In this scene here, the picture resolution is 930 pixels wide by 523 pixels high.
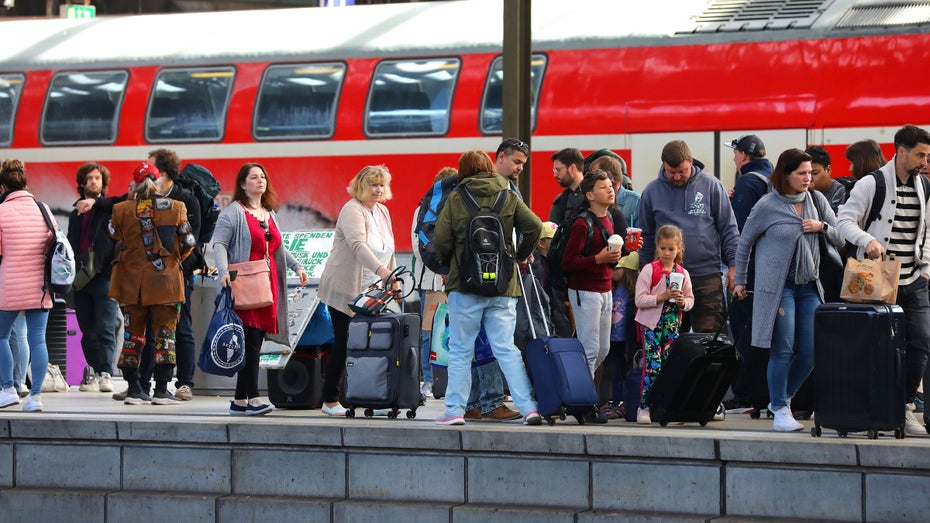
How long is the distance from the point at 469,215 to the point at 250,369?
218 cm

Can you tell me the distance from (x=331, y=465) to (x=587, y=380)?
1.67 metres

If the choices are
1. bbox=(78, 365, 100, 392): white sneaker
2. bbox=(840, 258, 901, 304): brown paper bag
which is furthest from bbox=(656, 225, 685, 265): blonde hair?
bbox=(78, 365, 100, 392): white sneaker

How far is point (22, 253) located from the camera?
1198 centimetres

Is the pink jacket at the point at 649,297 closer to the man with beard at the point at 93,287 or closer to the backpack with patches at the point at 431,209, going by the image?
the backpack with patches at the point at 431,209

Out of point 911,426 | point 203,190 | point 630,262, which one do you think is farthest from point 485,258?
point 203,190

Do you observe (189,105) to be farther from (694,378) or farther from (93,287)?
(694,378)

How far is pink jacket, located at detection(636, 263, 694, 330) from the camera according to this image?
10891mm

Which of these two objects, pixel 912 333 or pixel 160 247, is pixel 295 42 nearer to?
pixel 160 247

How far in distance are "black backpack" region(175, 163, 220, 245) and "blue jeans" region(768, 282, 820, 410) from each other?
16.0 feet

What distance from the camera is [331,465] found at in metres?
9.79

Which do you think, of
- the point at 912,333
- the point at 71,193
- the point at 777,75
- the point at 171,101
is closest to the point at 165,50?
the point at 171,101

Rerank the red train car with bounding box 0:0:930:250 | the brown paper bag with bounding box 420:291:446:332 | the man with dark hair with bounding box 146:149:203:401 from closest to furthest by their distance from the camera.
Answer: the brown paper bag with bounding box 420:291:446:332 < the man with dark hair with bounding box 146:149:203:401 < the red train car with bounding box 0:0:930:250

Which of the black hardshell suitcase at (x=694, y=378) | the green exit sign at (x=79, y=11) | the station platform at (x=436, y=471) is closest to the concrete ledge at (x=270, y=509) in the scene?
the station platform at (x=436, y=471)

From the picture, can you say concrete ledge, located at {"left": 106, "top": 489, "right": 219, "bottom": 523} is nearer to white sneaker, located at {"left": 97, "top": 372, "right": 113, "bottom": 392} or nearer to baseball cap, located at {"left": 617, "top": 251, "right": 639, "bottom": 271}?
baseball cap, located at {"left": 617, "top": 251, "right": 639, "bottom": 271}
